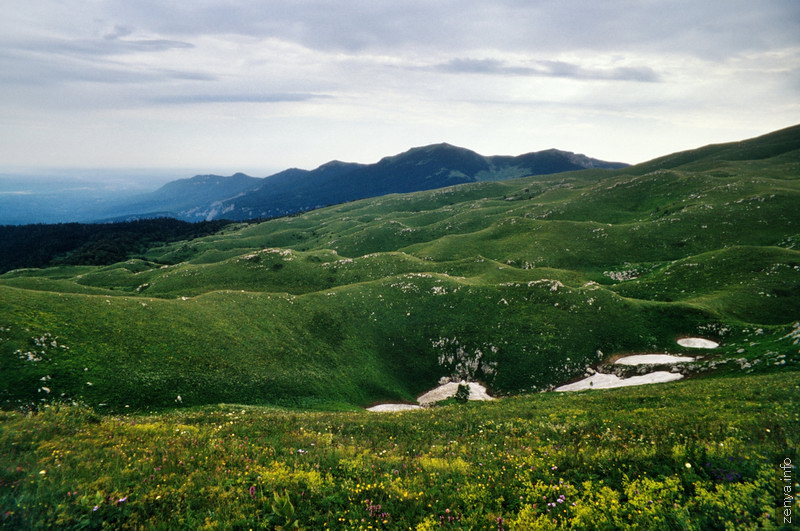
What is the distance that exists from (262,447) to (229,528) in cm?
550

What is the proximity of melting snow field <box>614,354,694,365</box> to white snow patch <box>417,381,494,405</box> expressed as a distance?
17111 millimetres

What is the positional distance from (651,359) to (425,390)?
27.5 m

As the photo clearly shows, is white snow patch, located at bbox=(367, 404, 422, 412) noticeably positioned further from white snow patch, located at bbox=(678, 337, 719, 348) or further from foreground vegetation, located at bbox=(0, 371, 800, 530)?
white snow patch, located at bbox=(678, 337, 719, 348)

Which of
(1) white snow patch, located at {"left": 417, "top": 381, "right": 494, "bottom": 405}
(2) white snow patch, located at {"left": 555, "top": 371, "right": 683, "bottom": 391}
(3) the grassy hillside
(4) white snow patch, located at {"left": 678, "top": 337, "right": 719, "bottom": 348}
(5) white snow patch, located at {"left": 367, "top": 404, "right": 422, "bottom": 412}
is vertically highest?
(3) the grassy hillside

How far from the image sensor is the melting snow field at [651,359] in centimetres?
3762

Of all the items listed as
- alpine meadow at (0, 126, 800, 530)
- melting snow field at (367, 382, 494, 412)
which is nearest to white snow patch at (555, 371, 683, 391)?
alpine meadow at (0, 126, 800, 530)

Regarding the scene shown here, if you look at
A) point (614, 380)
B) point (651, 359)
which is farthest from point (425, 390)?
point (651, 359)

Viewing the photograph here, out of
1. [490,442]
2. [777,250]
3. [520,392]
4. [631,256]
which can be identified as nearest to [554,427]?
[490,442]

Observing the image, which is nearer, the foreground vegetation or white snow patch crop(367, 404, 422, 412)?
the foreground vegetation

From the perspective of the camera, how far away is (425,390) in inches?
1743

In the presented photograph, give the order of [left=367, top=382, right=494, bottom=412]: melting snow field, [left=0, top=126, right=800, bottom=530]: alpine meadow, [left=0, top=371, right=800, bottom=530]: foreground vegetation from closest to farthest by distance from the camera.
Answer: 1. [left=0, top=371, right=800, bottom=530]: foreground vegetation
2. [left=0, top=126, right=800, bottom=530]: alpine meadow
3. [left=367, top=382, right=494, bottom=412]: melting snow field

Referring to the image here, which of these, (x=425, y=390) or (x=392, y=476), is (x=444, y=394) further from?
(x=392, y=476)

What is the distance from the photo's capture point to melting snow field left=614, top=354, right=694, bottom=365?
123 ft

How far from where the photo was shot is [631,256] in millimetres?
81688
